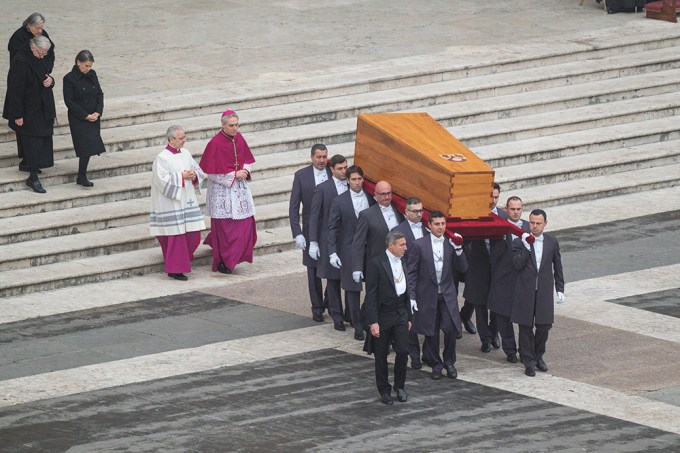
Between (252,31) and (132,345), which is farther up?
(252,31)

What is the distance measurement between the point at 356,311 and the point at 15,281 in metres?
3.69

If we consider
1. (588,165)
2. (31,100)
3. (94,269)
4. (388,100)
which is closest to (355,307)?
(94,269)

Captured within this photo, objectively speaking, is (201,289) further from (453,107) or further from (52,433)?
(453,107)

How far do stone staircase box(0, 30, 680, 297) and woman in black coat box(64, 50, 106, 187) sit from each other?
586 mm

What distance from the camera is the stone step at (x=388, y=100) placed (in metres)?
18.6

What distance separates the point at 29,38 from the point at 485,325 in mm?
6900

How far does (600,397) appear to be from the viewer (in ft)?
40.7

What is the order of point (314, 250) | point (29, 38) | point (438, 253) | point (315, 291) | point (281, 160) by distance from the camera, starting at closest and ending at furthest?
1. point (438, 253)
2. point (314, 250)
3. point (315, 291)
4. point (29, 38)
5. point (281, 160)

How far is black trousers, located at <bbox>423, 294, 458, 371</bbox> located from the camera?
13031 millimetres

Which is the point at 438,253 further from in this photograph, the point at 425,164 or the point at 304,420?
the point at 304,420

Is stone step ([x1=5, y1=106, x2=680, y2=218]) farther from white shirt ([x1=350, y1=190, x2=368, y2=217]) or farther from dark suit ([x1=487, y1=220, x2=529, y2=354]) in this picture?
dark suit ([x1=487, y1=220, x2=529, y2=354])

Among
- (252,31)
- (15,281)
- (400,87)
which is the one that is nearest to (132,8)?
(252,31)

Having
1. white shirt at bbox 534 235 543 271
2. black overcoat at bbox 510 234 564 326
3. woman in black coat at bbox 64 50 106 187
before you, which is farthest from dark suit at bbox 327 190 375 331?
woman in black coat at bbox 64 50 106 187

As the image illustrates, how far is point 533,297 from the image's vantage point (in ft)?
43.2
